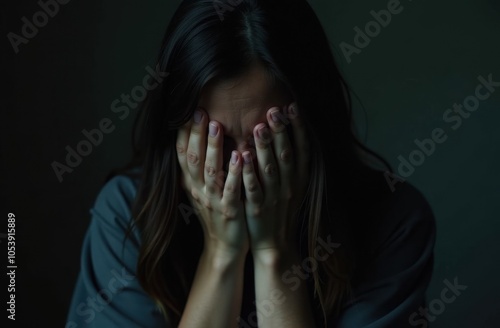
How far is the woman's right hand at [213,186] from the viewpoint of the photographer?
96 cm

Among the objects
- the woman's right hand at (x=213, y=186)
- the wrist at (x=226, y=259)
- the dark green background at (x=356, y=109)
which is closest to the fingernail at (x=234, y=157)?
the woman's right hand at (x=213, y=186)

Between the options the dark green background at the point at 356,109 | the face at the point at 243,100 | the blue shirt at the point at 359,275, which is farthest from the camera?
the dark green background at the point at 356,109

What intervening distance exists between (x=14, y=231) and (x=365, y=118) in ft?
2.52

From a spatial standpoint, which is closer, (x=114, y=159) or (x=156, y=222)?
(x=156, y=222)

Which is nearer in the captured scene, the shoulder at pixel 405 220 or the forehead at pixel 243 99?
the forehead at pixel 243 99

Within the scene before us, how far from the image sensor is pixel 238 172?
0.97 metres

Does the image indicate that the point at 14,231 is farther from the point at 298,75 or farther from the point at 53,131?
the point at 298,75

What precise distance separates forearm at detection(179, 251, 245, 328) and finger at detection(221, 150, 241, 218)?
84 mm

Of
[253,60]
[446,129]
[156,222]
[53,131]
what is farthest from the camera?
[446,129]

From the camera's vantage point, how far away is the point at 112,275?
1.07m

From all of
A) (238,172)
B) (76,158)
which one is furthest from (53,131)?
(238,172)

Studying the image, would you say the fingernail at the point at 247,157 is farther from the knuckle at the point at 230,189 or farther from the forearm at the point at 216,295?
the forearm at the point at 216,295

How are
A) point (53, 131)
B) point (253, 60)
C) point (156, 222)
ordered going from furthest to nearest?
point (53, 131), point (156, 222), point (253, 60)

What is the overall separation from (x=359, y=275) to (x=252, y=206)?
0.63 feet
